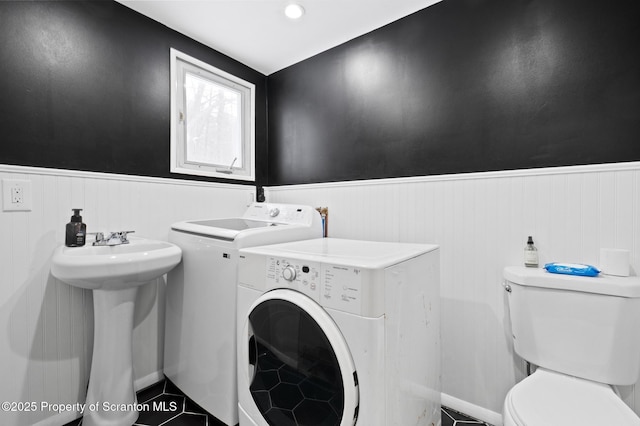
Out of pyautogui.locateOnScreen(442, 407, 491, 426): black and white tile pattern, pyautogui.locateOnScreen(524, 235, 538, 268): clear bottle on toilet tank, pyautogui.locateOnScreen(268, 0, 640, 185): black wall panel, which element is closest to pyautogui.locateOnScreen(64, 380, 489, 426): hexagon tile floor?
pyautogui.locateOnScreen(442, 407, 491, 426): black and white tile pattern

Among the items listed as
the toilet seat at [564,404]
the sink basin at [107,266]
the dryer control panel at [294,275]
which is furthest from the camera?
the sink basin at [107,266]

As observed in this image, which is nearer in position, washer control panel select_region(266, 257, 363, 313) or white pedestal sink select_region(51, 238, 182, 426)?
washer control panel select_region(266, 257, 363, 313)

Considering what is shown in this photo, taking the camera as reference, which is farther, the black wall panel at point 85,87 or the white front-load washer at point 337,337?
the black wall panel at point 85,87

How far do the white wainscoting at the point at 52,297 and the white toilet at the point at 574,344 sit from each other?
197 centimetres

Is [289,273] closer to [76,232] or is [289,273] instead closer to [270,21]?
[76,232]

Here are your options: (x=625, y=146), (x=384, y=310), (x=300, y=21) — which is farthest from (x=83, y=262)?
(x=625, y=146)

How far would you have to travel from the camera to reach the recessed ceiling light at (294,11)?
1.76 m

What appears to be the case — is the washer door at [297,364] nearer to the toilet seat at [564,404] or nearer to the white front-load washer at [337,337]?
the white front-load washer at [337,337]

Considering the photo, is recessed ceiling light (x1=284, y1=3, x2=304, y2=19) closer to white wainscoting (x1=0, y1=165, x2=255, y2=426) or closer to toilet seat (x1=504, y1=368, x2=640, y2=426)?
white wainscoting (x1=0, y1=165, x2=255, y2=426)

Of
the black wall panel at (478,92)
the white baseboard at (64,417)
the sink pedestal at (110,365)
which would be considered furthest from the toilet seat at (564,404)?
the white baseboard at (64,417)

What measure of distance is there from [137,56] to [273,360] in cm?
193

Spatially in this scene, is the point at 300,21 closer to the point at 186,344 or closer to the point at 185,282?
the point at 185,282

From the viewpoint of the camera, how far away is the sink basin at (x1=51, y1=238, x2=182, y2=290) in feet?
3.81

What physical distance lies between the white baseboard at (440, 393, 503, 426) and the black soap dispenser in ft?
6.84
